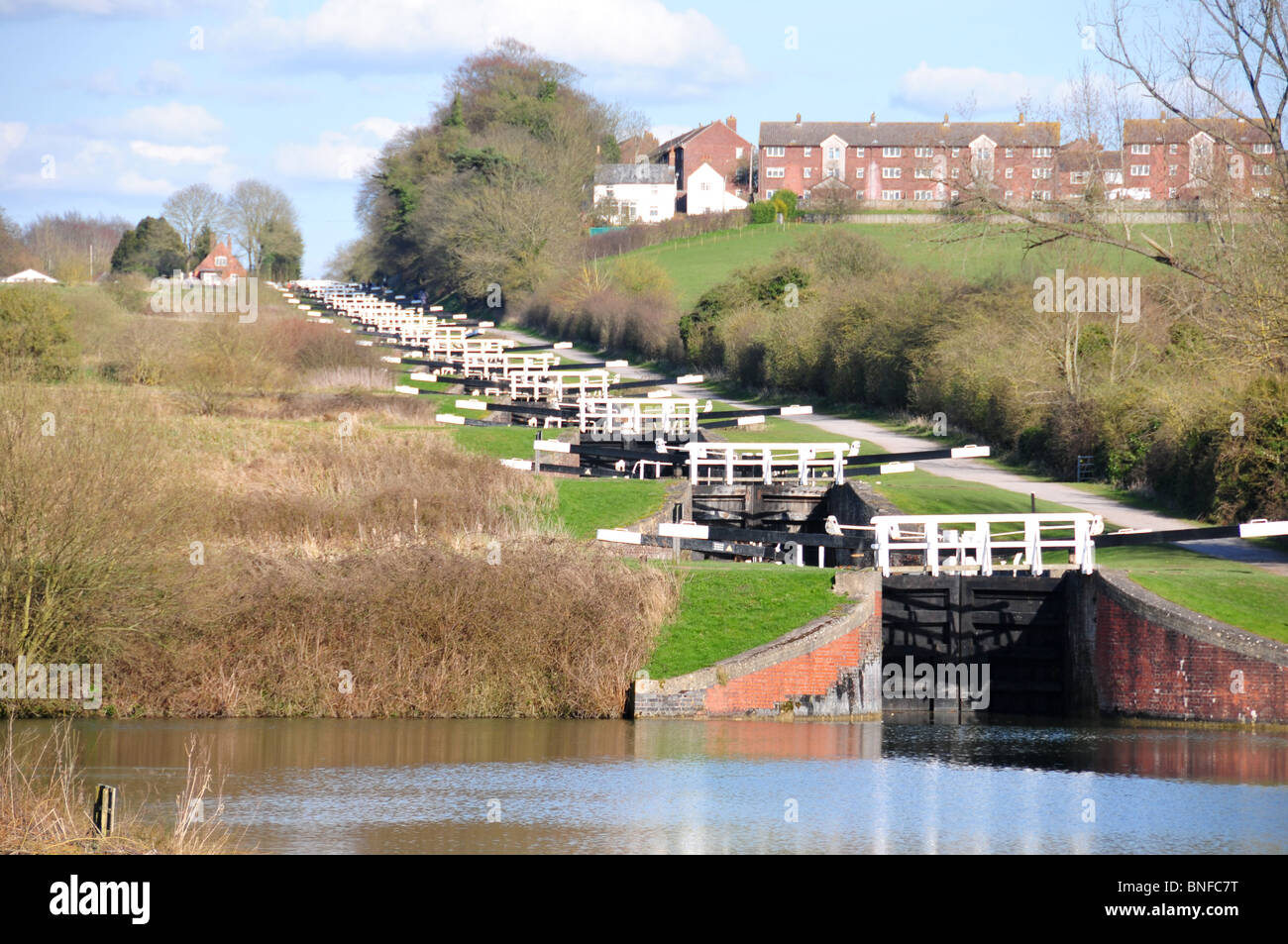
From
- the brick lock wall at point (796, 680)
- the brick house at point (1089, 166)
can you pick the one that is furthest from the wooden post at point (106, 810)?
the brick house at point (1089, 166)

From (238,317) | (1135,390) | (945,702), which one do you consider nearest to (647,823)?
(945,702)

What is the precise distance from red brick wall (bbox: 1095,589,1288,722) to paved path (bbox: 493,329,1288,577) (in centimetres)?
383

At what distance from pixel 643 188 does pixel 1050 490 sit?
318ft

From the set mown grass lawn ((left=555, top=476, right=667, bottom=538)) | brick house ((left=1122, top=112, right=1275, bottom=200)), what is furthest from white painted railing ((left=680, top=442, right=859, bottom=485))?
brick house ((left=1122, top=112, right=1275, bottom=200))

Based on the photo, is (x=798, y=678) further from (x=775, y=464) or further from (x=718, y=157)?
(x=718, y=157)

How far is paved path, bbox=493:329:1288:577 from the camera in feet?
82.2

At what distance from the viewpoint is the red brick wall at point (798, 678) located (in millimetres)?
19859

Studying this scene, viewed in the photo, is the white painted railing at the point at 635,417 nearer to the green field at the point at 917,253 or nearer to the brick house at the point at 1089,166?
the green field at the point at 917,253

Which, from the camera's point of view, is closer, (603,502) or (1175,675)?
(1175,675)

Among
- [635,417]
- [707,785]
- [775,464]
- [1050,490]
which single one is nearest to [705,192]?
[635,417]

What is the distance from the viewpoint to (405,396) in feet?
152

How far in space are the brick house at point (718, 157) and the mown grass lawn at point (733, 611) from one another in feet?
353

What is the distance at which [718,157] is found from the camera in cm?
12794
